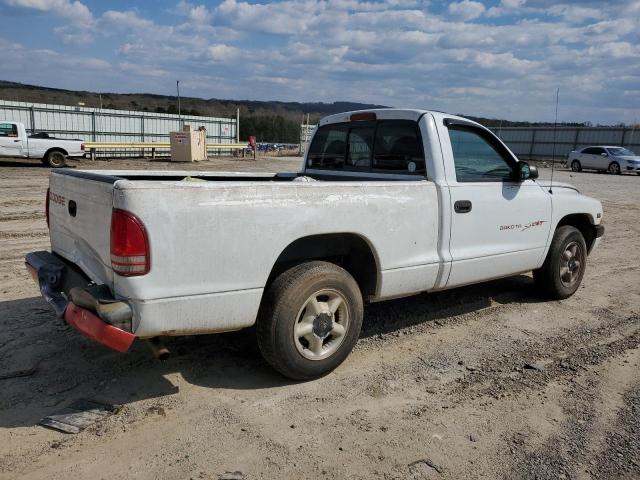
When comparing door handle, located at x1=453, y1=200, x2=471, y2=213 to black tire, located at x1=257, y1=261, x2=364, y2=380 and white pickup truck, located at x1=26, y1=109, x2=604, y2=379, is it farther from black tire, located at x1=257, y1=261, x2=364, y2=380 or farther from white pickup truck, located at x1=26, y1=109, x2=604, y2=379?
black tire, located at x1=257, y1=261, x2=364, y2=380

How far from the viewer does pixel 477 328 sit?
16.7 feet

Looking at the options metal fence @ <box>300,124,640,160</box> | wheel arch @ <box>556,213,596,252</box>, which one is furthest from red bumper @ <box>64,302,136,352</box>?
metal fence @ <box>300,124,640,160</box>

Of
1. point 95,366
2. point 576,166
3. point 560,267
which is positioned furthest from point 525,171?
point 576,166

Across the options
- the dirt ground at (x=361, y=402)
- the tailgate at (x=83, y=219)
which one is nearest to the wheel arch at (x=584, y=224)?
the dirt ground at (x=361, y=402)

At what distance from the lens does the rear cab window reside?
4.72 metres

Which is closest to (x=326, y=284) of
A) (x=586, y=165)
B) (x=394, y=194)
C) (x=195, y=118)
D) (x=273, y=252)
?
(x=273, y=252)

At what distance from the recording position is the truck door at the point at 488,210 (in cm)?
457

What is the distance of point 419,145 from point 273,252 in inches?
73.0

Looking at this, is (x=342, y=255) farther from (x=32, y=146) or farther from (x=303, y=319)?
(x=32, y=146)

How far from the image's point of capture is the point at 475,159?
192 inches

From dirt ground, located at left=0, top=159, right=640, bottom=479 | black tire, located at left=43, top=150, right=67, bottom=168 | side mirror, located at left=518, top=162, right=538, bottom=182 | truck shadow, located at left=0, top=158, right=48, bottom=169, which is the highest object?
side mirror, located at left=518, top=162, right=538, bottom=182

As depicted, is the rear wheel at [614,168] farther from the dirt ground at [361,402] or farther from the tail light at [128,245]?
the tail light at [128,245]

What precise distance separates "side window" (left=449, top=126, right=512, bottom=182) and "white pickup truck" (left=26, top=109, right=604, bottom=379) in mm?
15

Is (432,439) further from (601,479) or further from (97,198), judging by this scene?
(97,198)
